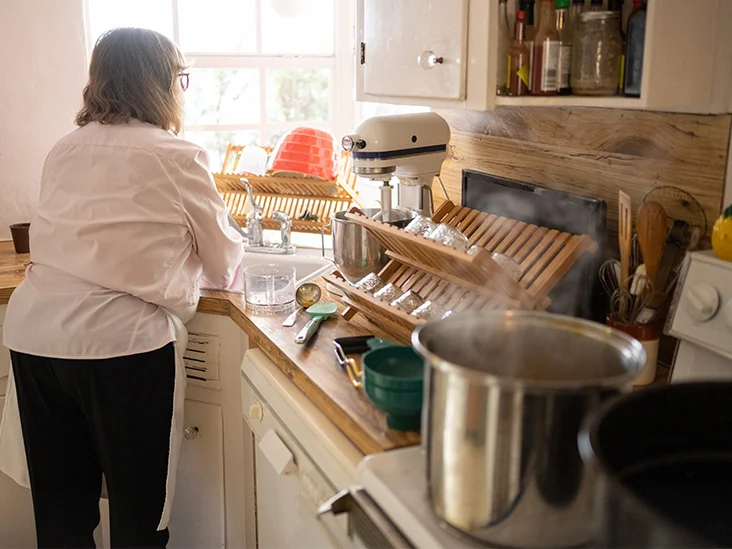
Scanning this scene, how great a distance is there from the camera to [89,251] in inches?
73.5

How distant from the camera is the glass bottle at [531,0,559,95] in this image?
146 centimetres

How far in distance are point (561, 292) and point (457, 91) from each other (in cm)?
48

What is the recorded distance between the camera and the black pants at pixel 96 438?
195 cm

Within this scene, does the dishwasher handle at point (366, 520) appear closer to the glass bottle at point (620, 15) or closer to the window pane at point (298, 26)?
the glass bottle at point (620, 15)

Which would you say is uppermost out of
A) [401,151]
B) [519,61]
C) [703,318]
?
[519,61]

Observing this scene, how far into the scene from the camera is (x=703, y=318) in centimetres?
128

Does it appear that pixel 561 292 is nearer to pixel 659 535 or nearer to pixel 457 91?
pixel 457 91

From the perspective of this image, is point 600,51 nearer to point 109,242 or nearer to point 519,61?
point 519,61

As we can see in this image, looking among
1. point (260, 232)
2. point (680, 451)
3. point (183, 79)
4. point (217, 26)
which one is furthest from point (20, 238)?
point (680, 451)

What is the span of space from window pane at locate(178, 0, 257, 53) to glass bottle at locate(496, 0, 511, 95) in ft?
5.44

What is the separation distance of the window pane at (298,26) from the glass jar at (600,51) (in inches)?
71.4

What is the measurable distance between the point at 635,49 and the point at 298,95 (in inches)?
78.4

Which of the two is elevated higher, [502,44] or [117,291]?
[502,44]

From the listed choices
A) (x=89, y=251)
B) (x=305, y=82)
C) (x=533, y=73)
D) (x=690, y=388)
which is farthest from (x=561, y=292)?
(x=305, y=82)
